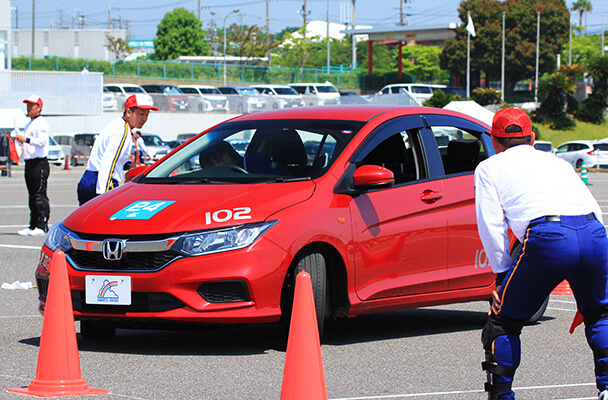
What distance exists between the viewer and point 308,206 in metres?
6.48

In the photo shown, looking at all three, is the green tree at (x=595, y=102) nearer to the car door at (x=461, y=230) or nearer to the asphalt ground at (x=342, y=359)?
the asphalt ground at (x=342, y=359)

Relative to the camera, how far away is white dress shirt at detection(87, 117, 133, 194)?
8891mm

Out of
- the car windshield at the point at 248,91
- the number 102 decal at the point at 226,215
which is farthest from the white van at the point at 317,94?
the number 102 decal at the point at 226,215

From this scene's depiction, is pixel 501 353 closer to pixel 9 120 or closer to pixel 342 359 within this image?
pixel 342 359

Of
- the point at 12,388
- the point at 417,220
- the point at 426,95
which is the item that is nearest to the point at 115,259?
the point at 12,388

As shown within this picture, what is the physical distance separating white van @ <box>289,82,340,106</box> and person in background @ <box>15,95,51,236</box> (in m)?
43.3

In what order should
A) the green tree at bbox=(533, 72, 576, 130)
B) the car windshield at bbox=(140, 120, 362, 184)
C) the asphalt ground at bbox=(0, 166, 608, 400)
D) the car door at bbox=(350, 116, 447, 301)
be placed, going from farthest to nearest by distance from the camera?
1. the green tree at bbox=(533, 72, 576, 130)
2. the car windshield at bbox=(140, 120, 362, 184)
3. the car door at bbox=(350, 116, 447, 301)
4. the asphalt ground at bbox=(0, 166, 608, 400)

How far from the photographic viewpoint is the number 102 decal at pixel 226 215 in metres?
6.16

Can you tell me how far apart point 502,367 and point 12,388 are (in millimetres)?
2629

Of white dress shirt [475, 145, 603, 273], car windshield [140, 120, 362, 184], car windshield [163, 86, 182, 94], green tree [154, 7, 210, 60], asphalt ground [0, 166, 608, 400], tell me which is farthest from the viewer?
green tree [154, 7, 210, 60]

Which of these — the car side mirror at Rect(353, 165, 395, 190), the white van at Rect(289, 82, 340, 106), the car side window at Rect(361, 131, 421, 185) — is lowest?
the car side mirror at Rect(353, 165, 395, 190)

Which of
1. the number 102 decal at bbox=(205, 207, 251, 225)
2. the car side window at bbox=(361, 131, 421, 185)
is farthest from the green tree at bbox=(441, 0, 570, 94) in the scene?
the number 102 decal at bbox=(205, 207, 251, 225)

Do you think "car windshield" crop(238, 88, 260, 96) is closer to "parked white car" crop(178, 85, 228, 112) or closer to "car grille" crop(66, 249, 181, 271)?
"parked white car" crop(178, 85, 228, 112)

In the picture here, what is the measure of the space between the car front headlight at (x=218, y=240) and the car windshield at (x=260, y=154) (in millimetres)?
756
